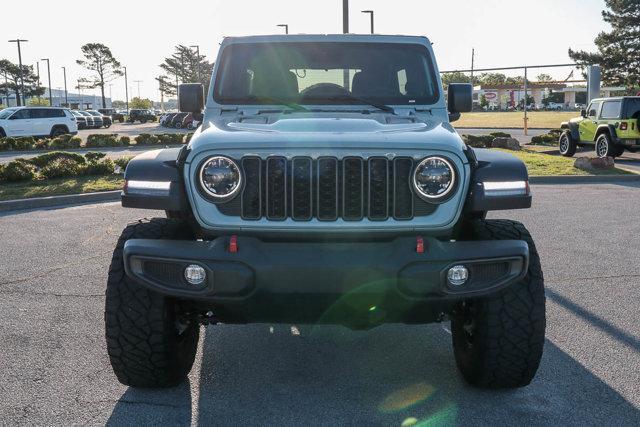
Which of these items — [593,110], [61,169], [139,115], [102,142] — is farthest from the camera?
[139,115]

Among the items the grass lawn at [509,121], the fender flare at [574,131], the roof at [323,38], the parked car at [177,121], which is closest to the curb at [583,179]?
the fender flare at [574,131]

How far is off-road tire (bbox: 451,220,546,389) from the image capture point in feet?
10.8

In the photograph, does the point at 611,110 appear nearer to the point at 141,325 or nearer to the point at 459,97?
the point at 459,97

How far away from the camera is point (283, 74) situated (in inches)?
181

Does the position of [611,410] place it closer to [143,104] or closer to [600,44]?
[600,44]

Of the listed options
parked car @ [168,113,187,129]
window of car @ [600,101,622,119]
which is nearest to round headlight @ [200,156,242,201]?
window of car @ [600,101,622,119]

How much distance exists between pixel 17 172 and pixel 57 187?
124cm

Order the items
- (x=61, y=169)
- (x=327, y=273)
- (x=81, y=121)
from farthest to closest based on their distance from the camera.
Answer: (x=81, y=121) → (x=61, y=169) → (x=327, y=273)

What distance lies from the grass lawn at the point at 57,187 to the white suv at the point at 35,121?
18804mm

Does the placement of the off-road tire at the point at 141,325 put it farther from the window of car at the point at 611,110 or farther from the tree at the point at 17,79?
the tree at the point at 17,79

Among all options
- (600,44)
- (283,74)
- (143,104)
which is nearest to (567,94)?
(600,44)

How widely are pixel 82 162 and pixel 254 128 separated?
38.4 feet

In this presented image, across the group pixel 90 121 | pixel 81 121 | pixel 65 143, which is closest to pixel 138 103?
pixel 90 121

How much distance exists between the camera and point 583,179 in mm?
13320
